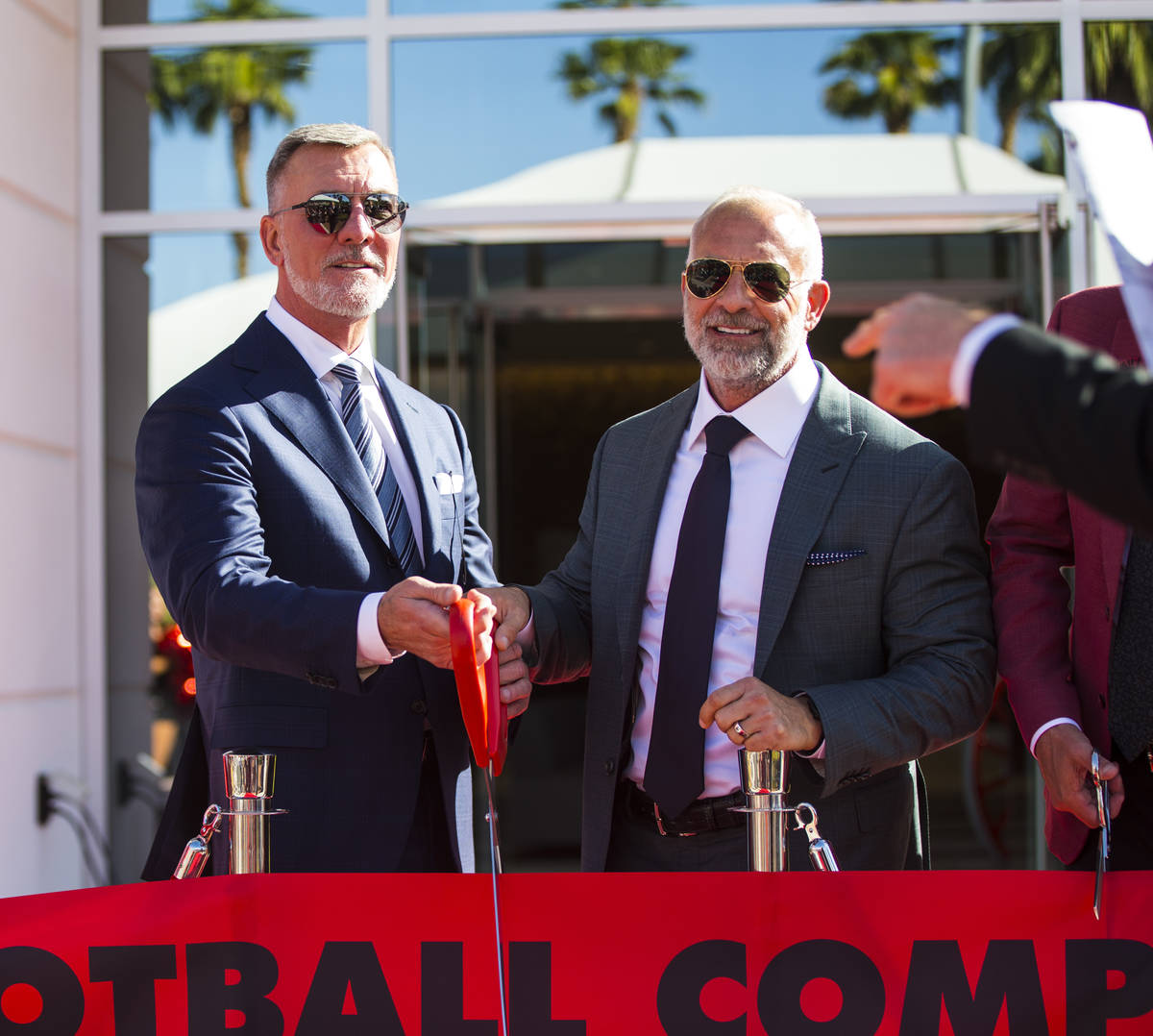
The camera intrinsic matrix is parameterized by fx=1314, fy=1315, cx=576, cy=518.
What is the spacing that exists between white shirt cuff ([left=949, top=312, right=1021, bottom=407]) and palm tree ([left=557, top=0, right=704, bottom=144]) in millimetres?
4303

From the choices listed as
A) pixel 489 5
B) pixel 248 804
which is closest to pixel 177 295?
pixel 489 5

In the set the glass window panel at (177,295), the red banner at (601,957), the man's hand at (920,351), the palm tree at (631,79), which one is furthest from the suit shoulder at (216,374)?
the palm tree at (631,79)

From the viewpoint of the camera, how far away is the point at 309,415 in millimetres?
2438

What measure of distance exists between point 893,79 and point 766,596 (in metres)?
3.66

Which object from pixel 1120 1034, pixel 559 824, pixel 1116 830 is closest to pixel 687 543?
pixel 1116 830

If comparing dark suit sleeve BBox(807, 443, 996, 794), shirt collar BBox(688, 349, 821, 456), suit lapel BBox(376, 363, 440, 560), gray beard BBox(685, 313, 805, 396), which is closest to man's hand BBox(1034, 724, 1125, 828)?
dark suit sleeve BBox(807, 443, 996, 794)

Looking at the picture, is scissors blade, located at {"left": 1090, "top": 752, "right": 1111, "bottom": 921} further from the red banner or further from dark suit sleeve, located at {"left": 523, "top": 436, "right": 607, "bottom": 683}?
dark suit sleeve, located at {"left": 523, "top": 436, "right": 607, "bottom": 683}

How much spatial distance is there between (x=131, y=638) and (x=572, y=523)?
104 inches

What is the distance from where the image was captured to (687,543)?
7.98ft

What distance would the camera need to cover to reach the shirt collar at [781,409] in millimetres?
2496

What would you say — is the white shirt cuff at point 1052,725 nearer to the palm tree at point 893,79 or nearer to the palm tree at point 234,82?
the palm tree at point 893,79

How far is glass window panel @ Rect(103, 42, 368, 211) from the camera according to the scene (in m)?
5.45

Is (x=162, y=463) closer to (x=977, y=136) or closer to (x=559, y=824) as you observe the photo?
(x=977, y=136)

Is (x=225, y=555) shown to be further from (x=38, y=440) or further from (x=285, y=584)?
(x=38, y=440)
